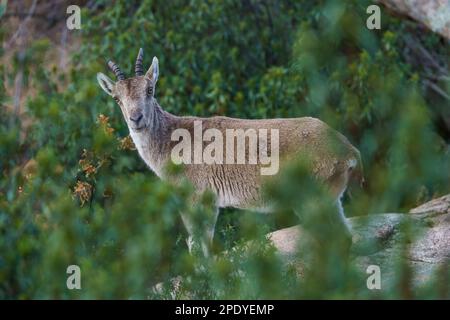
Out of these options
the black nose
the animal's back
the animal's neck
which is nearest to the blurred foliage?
the animal's back

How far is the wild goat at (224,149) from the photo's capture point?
35.3 feet

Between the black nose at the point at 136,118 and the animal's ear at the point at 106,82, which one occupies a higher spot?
the animal's ear at the point at 106,82

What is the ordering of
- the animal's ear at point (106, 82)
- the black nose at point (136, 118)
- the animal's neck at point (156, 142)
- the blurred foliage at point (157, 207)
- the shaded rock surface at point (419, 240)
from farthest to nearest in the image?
the animal's neck at point (156, 142), the animal's ear at point (106, 82), the black nose at point (136, 118), the shaded rock surface at point (419, 240), the blurred foliage at point (157, 207)

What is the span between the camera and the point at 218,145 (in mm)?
11492

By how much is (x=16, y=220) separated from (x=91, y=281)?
178 centimetres

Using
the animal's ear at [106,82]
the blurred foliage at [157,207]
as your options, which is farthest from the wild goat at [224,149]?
the blurred foliage at [157,207]

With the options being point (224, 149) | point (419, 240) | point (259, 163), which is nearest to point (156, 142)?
point (224, 149)

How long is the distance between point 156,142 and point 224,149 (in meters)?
0.83

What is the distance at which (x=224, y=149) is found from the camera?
11.4 meters

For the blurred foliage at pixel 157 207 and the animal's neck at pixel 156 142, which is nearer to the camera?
the blurred foliage at pixel 157 207

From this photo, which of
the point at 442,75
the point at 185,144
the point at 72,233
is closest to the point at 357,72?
the point at 442,75

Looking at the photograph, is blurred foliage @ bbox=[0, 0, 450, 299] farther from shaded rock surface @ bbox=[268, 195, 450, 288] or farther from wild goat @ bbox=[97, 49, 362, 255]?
shaded rock surface @ bbox=[268, 195, 450, 288]

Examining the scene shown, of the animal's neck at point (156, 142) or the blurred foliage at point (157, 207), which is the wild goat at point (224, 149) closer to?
the animal's neck at point (156, 142)

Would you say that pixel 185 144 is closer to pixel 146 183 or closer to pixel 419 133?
pixel 146 183
